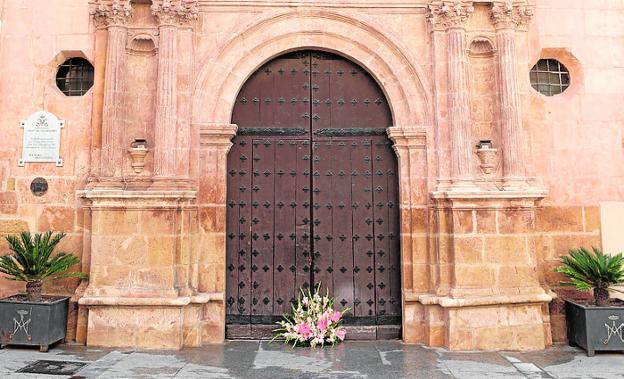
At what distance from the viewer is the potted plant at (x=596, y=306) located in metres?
5.22

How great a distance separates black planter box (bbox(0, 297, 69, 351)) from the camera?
207 inches

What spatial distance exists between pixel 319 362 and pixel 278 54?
3.62 metres

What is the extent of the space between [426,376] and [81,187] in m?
4.37

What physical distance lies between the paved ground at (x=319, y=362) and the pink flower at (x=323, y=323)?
0.83 feet

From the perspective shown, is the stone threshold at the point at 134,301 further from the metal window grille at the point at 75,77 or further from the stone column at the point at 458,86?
the stone column at the point at 458,86

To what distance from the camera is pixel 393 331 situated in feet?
19.8

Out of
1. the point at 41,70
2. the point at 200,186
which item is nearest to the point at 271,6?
the point at 200,186

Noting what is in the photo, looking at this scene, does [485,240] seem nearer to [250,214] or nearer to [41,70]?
[250,214]

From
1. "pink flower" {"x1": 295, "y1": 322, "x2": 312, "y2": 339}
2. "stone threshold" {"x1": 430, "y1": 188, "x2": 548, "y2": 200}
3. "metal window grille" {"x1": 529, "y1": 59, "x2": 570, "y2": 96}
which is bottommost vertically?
"pink flower" {"x1": 295, "y1": 322, "x2": 312, "y2": 339}

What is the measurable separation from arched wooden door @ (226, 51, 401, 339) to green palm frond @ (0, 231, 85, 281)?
1.84m

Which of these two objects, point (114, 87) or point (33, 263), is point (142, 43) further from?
point (33, 263)

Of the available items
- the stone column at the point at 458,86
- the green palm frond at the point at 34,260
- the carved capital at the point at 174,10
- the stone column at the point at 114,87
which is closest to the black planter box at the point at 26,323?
the green palm frond at the point at 34,260

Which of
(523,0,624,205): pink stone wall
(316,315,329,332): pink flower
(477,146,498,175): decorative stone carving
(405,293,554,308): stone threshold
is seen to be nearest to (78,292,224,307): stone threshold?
(316,315,329,332): pink flower

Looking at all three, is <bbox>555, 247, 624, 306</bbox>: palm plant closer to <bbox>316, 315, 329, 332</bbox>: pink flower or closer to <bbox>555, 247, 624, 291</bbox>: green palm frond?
<bbox>555, 247, 624, 291</bbox>: green palm frond
